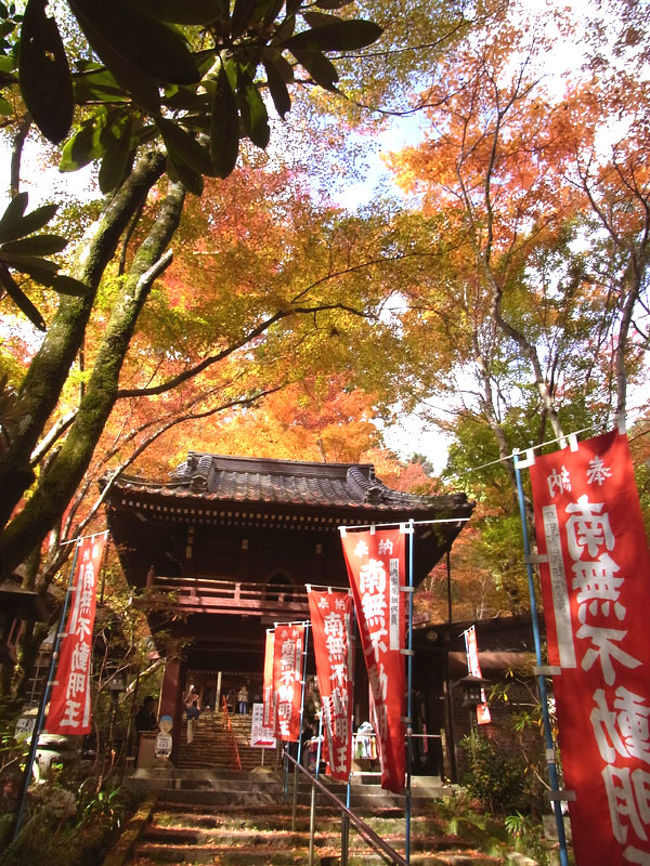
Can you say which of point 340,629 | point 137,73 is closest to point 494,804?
point 340,629

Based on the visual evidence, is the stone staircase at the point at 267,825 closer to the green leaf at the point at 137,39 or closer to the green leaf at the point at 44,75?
the green leaf at the point at 44,75

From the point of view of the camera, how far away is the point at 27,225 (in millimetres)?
1778

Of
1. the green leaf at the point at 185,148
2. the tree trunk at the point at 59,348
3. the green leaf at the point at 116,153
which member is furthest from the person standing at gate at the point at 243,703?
the green leaf at the point at 185,148

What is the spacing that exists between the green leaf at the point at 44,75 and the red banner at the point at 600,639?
11.2ft

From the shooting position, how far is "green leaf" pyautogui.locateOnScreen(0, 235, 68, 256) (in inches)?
69.6

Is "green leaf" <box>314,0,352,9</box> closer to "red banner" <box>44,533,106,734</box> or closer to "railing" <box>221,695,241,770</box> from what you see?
"red banner" <box>44,533,106,734</box>

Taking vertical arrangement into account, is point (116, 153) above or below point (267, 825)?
above

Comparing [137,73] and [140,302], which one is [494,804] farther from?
[137,73]

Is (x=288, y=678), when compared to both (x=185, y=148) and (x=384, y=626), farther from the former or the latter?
(x=185, y=148)

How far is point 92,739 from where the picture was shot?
15031mm

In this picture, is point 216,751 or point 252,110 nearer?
point 252,110

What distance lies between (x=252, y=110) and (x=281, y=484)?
1471 centimetres

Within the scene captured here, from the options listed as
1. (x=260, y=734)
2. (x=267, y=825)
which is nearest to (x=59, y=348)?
(x=267, y=825)

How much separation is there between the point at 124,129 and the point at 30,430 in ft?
6.55
